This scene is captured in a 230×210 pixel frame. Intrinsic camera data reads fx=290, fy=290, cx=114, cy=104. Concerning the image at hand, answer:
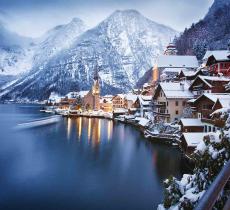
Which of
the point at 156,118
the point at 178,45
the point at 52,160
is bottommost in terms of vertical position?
the point at 52,160

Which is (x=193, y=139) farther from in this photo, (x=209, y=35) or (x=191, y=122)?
(x=209, y=35)

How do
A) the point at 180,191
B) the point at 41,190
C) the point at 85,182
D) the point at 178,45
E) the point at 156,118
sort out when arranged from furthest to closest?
1. the point at 178,45
2. the point at 156,118
3. the point at 85,182
4. the point at 41,190
5. the point at 180,191

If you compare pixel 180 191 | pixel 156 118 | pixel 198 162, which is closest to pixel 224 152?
pixel 198 162

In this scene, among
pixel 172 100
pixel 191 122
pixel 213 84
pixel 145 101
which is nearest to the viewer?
pixel 191 122

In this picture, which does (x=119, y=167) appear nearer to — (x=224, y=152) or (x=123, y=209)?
(x=123, y=209)

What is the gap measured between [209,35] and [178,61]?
1106 inches

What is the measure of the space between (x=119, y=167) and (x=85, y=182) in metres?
7.06

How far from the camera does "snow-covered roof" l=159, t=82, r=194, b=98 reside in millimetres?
51406

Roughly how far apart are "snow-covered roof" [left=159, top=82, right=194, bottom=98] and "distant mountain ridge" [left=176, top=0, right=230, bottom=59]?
4225 cm

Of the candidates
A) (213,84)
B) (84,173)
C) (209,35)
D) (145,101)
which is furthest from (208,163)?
(209,35)

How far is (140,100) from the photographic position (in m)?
77.5

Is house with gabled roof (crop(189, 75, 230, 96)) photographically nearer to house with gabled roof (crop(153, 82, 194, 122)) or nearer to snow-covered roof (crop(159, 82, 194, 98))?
snow-covered roof (crop(159, 82, 194, 98))

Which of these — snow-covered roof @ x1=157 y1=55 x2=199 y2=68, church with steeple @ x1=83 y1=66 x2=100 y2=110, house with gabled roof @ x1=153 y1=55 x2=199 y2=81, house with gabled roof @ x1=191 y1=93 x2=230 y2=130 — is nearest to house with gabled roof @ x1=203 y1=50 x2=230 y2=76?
house with gabled roof @ x1=191 y1=93 x2=230 y2=130

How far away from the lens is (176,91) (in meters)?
52.6
